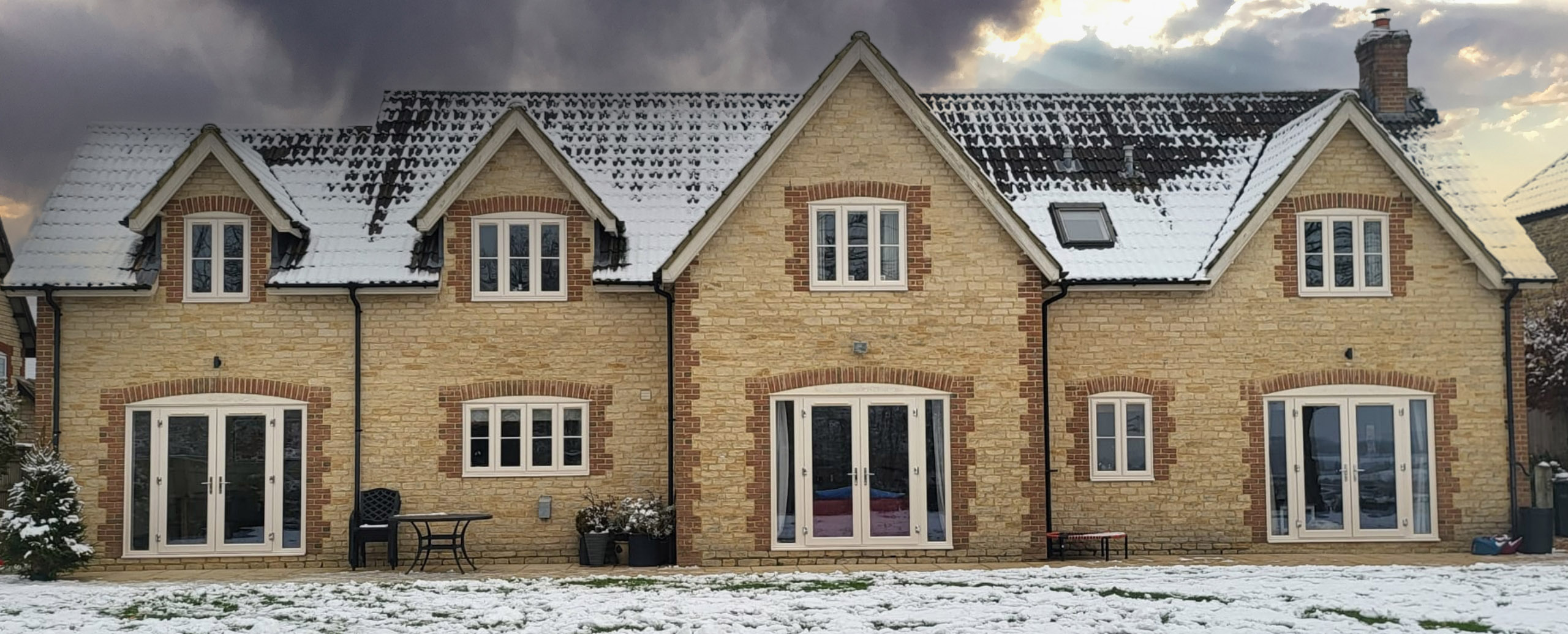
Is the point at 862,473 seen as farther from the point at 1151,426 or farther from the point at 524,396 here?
the point at 524,396

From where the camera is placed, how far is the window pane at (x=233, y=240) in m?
20.5

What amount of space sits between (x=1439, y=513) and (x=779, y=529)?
10241mm

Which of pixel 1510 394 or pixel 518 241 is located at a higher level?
pixel 518 241

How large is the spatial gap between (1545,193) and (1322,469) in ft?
49.2

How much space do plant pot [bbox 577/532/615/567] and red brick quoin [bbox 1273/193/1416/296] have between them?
1096 cm

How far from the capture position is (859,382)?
1955 centimetres

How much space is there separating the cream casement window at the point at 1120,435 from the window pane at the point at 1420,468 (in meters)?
4.05

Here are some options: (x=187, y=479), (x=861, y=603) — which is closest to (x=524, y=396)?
(x=187, y=479)

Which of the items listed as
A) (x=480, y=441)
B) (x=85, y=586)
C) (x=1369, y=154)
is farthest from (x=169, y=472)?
(x=1369, y=154)

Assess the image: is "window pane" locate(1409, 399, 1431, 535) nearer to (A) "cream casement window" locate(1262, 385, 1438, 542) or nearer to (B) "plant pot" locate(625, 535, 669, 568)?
(A) "cream casement window" locate(1262, 385, 1438, 542)

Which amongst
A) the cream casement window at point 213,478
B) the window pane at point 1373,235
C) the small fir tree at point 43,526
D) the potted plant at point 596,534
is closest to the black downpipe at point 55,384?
the cream casement window at point 213,478

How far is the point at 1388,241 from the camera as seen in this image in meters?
20.9

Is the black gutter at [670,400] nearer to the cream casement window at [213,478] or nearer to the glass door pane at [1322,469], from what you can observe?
the cream casement window at [213,478]

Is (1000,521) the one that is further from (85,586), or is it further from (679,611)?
(85,586)
